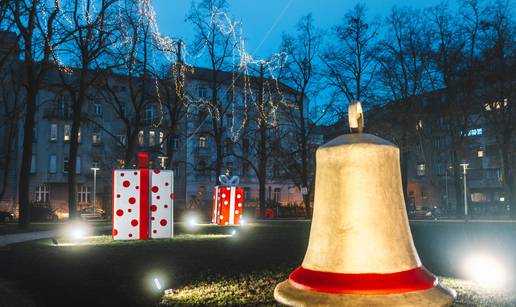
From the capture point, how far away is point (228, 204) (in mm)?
27188

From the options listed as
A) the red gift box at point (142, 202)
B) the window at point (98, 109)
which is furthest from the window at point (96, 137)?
the red gift box at point (142, 202)

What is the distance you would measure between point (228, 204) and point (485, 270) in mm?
17731

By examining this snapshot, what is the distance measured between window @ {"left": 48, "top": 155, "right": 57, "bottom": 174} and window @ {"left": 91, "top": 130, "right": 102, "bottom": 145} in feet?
14.4

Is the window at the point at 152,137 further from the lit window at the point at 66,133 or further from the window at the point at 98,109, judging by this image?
the lit window at the point at 66,133

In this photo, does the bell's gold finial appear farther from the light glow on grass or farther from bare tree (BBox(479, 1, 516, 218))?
bare tree (BBox(479, 1, 516, 218))

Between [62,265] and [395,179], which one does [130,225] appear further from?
[395,179]

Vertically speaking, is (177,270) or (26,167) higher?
(26,167)

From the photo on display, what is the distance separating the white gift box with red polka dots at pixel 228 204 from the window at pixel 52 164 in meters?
33.7

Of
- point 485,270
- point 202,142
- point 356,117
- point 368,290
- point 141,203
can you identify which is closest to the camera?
point 368,290

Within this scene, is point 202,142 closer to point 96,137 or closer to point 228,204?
point 96,137

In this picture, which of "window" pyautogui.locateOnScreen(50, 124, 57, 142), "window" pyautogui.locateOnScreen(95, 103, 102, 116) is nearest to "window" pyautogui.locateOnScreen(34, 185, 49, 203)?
"window" pyautogui.locateOnScreen(50, 124, 57, 142)

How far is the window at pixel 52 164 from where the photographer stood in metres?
55.9

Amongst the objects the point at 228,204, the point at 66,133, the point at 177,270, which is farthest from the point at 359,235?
the point at 66,133

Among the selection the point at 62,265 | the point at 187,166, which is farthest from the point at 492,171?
the point at 62,265
